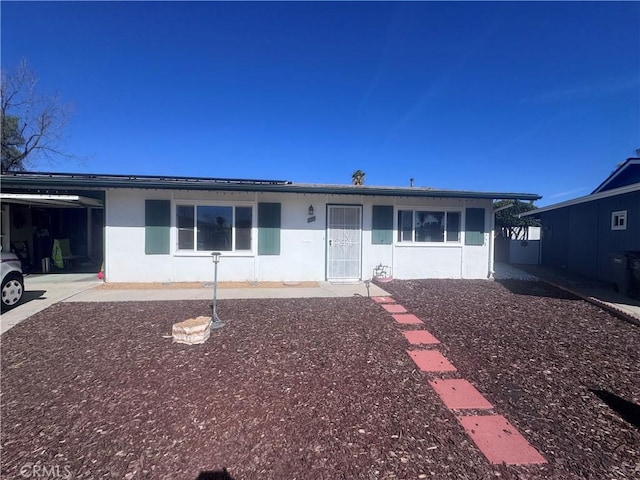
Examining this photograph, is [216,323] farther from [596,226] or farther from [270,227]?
[596,226]

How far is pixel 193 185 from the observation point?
7699 millimetres

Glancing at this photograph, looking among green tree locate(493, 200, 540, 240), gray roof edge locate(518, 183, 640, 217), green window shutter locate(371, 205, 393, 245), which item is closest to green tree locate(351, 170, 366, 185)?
green tree locate(493, 200, 540, 240)

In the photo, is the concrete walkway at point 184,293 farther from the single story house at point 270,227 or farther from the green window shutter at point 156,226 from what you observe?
the green window shutter at point 156,226

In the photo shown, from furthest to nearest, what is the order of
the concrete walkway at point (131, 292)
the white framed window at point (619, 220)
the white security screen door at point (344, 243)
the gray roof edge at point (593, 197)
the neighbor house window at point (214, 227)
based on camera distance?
the white security screen door at point (344, 243) < the white framed window at point (619, 220) < the neighbor house window at point (214, 227) < the gray roof edge at point (593, 197) < the concrete walkway at point (131, 292)

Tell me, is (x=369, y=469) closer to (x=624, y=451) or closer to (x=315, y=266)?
(x=624, y=451)

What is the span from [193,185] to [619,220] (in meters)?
12.4

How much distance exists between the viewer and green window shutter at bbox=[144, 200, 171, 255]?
8.23m

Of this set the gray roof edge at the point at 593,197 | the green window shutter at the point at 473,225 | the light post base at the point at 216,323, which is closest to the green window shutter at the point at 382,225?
the green window shutter at the point at 473,225

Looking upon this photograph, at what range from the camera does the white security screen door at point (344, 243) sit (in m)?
8.98

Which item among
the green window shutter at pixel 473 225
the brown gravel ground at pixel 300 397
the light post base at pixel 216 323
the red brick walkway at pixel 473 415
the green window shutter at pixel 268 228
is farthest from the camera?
the green window shutter at pixel 473 225

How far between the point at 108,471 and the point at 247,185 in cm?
673

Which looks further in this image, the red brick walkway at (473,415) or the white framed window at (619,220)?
the white framed window at (619,220)

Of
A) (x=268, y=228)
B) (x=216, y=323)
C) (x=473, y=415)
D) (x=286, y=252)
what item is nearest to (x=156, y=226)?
(x=268, y=228)

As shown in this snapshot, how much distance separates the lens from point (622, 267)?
7.45 meters
